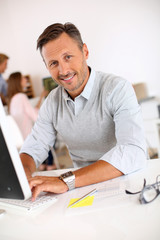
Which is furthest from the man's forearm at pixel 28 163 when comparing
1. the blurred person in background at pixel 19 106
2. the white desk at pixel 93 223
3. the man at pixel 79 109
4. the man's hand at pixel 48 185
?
the blurred person in background at pixel 19 106

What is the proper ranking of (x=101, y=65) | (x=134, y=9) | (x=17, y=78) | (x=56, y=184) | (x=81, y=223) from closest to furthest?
(x=81, y=223) → (x=56, y=184) → (x=17, y=78) → (x=101, y=65) → (x=134, y=9)

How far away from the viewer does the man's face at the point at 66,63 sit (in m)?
1.27

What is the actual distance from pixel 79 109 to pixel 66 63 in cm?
24

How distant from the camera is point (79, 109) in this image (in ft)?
4.17

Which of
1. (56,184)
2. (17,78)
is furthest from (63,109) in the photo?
(17,78)

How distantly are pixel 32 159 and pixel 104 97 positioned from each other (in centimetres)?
46

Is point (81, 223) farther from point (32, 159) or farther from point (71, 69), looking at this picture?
point (71, 69)

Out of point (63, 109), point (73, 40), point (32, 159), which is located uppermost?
point (73, 40)

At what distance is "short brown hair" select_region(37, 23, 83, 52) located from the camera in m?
1.28

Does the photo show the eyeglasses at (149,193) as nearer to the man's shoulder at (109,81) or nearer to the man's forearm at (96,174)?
the man's forearm at (96,174)

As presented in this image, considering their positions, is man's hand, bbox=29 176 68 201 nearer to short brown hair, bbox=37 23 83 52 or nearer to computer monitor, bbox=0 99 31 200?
computer monitor, bbox=0 99 31 200

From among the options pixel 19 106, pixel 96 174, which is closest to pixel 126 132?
pixel 96 174

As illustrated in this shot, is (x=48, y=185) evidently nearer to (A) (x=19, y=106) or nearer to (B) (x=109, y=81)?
(B) (x=109, y=81)

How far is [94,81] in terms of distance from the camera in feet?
4.20
